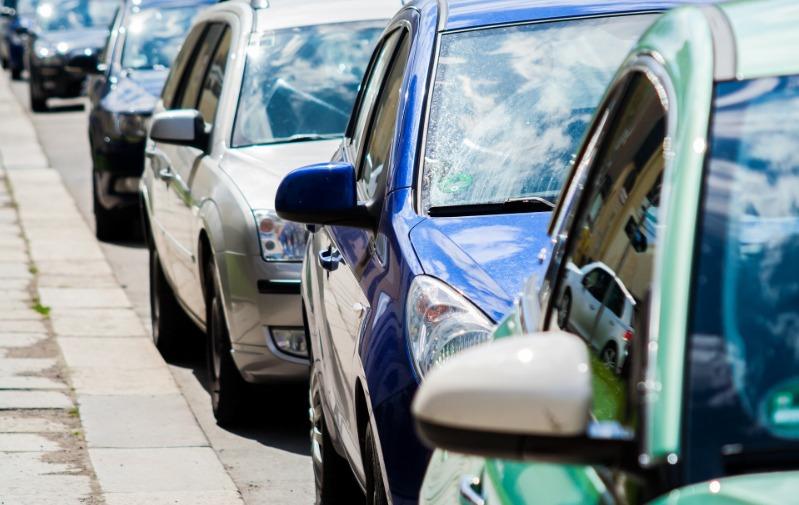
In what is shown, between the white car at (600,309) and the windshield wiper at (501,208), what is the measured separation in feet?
5.86

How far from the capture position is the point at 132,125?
12672 millimetres

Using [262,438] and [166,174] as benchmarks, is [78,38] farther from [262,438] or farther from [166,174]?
[262,438]

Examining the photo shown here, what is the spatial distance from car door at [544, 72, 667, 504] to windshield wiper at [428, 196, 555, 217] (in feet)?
5.32

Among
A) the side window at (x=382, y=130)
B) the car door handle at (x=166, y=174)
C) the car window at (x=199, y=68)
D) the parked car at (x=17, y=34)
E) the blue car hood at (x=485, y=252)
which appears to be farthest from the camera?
the parked car at (x=17, y=34)

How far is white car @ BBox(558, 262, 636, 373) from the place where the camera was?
286 centimetres

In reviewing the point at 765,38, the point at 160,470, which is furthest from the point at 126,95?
the point at 765,38

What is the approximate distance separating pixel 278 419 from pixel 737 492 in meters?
5.72

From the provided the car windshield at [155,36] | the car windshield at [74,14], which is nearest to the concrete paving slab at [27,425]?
the car windshield at [155,36]

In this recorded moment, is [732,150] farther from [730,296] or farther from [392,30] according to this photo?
[392,30]

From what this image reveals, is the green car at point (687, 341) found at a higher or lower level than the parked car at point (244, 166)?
higher

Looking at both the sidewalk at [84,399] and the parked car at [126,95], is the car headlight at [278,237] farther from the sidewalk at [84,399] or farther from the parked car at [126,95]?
the parked car at [126,95]

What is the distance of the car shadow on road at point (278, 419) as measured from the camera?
727 centimetres

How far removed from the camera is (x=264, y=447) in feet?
23.5

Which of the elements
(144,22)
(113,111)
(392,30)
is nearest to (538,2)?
(392,30)
